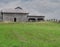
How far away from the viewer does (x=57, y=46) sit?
2012 cm

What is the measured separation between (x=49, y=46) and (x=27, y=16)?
5714 centimetres

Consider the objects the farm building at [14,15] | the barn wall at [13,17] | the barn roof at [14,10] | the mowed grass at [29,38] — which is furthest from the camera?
the barn wall at [13,17]

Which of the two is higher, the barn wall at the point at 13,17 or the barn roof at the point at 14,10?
the barn roof at the point at 14,10

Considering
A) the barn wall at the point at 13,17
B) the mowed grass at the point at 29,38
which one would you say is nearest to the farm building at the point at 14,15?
the barn wall at the point at 13,17

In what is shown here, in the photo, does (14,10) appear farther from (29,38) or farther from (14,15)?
(29,38)

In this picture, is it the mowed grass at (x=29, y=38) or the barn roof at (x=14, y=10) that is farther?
the barn roof at (x=14, y=10)

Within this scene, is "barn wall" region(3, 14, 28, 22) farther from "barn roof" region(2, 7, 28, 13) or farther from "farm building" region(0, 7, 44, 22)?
"barn roof" region(2, 7, 28, 13)

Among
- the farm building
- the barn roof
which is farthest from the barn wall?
the barn roof

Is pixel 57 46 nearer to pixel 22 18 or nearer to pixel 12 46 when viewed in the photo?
pixel 12 46

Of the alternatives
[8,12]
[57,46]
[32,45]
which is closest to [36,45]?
[32,45]

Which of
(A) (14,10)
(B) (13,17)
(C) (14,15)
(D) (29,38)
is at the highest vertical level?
(A) (14,10)

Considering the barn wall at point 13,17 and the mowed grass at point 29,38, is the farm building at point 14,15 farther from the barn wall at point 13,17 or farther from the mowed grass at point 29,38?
the mowed grass at point 29,38

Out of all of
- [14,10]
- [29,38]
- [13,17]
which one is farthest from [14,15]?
[29,38]

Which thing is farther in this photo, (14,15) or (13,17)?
(13,17)
